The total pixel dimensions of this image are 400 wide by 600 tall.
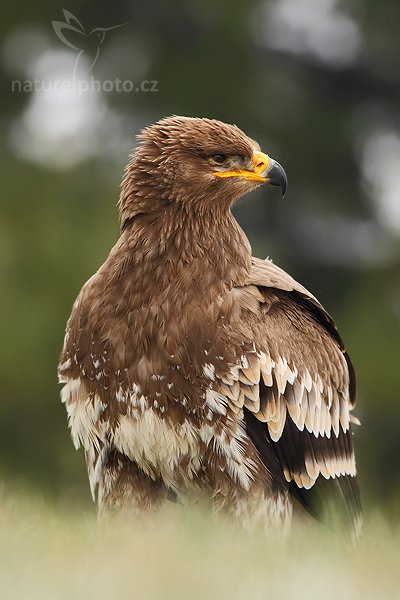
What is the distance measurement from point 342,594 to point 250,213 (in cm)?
1258

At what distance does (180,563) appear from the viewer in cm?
397

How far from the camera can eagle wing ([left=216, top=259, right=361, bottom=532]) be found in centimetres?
567

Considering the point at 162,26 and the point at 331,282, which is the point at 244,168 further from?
the point at 162,26

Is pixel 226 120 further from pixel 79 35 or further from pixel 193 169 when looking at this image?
pixel 193 169

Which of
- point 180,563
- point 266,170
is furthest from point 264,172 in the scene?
point 180,563

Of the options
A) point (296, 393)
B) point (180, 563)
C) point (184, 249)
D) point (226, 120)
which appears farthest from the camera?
point (226, 120)

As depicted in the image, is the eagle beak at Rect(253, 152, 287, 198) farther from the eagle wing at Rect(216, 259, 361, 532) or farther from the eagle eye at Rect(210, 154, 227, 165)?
the eagle wing at Rect(216, 259, 361, 532)

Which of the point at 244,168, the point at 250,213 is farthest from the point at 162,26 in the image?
the point at 244,168

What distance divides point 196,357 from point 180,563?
1.63 m

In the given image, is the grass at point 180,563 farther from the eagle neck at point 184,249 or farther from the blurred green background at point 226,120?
the blurred green background at point 226,120

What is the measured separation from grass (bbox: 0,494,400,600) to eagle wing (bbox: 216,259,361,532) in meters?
0.86

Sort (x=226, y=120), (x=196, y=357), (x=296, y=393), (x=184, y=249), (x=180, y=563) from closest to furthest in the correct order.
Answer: (x=180, y=563) < (x=196, y=357) < (x=184, y=249) < (x=296, y=393) < (x=226, y=120)

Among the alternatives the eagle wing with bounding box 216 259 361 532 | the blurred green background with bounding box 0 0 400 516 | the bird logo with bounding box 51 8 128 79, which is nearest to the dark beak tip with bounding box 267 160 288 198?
the eagle wing with bounding box 216 259 361 532

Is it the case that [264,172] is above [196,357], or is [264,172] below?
above
